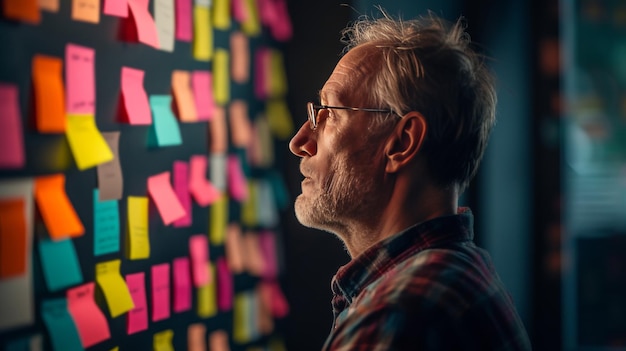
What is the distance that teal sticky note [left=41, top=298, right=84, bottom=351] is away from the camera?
1364 millimetres

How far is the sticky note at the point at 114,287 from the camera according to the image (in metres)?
1.51

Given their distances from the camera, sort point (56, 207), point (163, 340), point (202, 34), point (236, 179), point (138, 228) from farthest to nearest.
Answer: point (236, 179) < point (202, 34) < point (163, 340) < point (138, 228) < point (56, 207)

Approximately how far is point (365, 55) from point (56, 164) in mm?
597

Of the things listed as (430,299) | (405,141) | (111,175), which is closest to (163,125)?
(111,175)

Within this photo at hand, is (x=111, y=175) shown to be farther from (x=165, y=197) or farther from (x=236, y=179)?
(x=236, y=179)

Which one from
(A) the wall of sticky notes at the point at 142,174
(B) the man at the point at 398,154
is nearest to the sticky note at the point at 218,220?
(A) the wall of sticky notes at the point at 142,174

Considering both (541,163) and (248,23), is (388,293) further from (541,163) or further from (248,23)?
(541,163)

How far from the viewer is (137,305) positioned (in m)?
1.63

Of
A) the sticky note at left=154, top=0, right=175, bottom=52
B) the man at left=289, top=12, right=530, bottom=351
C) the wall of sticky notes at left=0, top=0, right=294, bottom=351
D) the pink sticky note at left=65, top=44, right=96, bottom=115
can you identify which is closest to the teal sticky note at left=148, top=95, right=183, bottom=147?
the wall of sticky notes at left=0, top=0, right=294, bottom=351

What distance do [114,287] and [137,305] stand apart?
4.2 inches

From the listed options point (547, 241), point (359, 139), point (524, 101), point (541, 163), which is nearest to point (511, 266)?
point (547, 241)

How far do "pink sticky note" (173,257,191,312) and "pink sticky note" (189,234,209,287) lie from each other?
0.09 ft

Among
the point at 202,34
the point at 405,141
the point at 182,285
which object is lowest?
the point at 182,285

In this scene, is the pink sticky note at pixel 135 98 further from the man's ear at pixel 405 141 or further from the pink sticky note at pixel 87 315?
the man's ear at pixel 405 141
